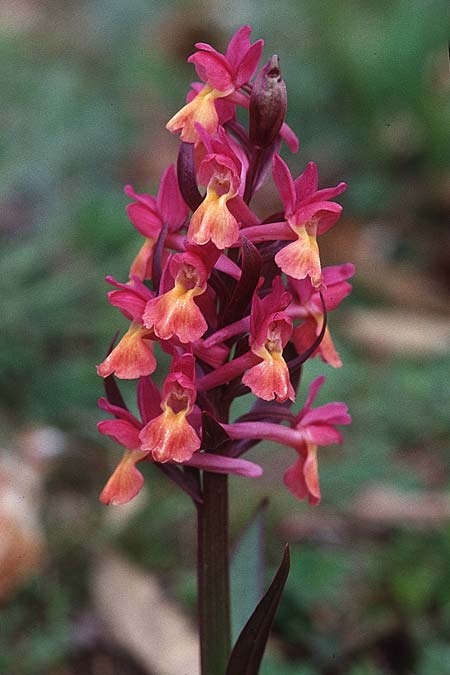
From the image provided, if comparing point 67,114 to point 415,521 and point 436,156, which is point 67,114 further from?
point 415,521

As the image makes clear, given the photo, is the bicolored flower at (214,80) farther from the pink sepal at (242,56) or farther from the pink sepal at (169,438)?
the pink sepal at (169,438)

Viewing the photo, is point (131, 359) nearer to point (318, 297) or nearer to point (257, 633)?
point (318, 297)

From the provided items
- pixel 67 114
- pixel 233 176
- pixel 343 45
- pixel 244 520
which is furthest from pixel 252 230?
pixel 343 45

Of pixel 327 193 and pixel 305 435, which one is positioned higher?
pixel 327 193

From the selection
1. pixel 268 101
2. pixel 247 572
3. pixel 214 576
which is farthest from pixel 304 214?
pixel 247 572

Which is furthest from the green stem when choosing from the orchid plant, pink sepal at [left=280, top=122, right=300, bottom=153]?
pink sepal at [left=280, top=122, right=300, bottom=153]

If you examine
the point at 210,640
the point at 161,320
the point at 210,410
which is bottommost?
the point at 210,640
